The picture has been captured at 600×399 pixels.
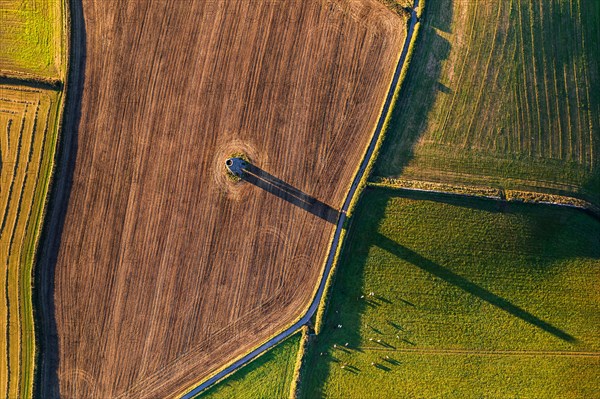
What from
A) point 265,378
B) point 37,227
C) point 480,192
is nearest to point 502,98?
point 480,192

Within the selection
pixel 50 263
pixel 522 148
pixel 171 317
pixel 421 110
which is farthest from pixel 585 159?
pixel 50 263

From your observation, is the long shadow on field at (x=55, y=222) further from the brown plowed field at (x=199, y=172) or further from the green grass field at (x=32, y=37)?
the green grass field at (x=32, y=37)

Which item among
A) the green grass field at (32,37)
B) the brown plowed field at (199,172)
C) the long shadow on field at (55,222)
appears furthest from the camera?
the green grass field at (32,37)

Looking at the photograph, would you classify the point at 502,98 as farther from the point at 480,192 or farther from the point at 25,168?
the point at 25,168

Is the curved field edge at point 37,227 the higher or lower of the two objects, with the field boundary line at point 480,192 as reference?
lower

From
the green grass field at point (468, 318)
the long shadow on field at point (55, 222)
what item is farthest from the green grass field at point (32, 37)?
the green grass field at point (468, 318)

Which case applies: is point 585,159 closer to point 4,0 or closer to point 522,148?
point 522,148
